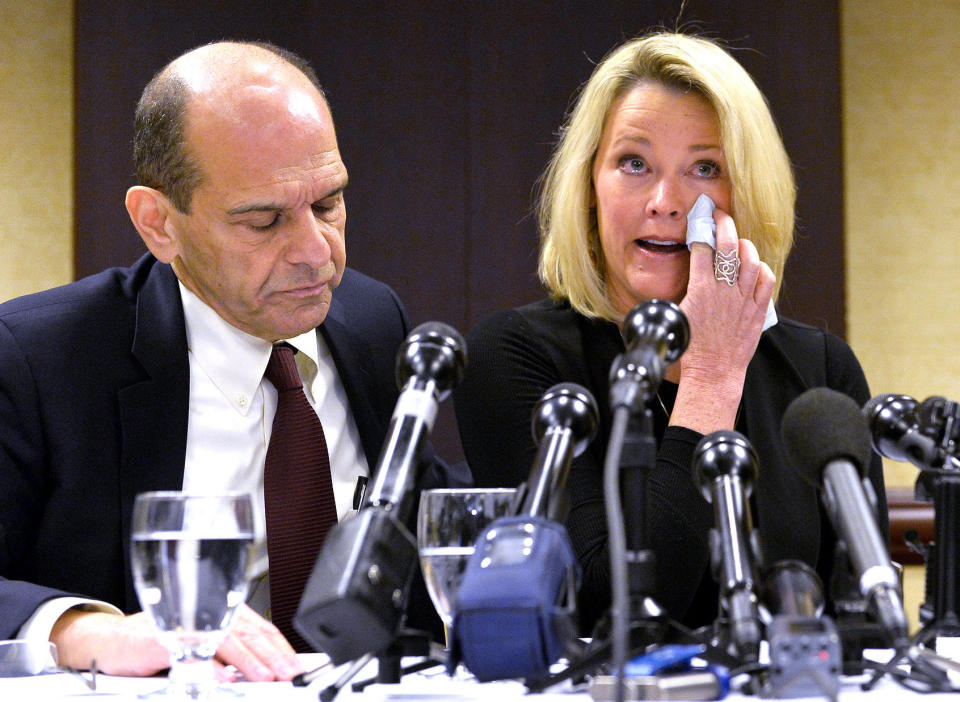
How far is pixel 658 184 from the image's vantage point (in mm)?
1704

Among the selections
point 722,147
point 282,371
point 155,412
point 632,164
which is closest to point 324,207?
point 282,371

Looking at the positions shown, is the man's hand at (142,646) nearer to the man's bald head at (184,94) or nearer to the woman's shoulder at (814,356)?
the man's bald head at (184,94)

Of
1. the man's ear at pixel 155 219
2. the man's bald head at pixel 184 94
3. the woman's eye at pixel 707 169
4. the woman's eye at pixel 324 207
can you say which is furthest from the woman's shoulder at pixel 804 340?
the man's ear at pixel 155 219

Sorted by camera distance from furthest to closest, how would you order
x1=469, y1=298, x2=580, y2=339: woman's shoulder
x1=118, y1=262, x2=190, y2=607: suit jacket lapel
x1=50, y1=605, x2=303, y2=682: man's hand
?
x1=469, y1=298, x2=580, y2=339: woman's shoulder
x1=118, y1=262, x2=190, y2=607: suit jacket lapel
x1=50, y1=605, x2=303, y2=682: man's hand

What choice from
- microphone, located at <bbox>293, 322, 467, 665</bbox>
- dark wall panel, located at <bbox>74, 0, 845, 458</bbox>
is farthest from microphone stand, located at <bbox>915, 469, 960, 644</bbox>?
dark wall panel, located at <bbox>74, 0, 845, 458</bbox>

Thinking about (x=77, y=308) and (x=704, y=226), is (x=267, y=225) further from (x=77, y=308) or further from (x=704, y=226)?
(x=704, y=226)

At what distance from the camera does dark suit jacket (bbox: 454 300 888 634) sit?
4.68ft

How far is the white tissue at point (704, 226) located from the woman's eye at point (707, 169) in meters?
0.04

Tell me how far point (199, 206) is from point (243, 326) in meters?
0.17

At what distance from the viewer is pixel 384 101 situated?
8.99ft

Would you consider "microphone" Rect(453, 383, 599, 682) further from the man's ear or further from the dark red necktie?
the man's ear

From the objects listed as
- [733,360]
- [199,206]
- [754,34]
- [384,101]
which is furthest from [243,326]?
[754,34]

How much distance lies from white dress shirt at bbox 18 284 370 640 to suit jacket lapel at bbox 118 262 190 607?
30 mm

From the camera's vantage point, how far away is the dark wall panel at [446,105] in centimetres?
272
